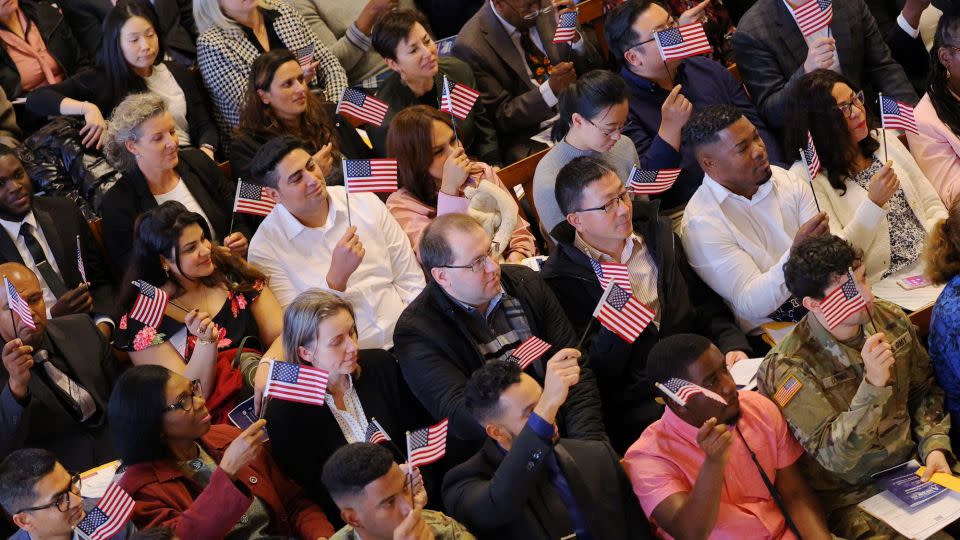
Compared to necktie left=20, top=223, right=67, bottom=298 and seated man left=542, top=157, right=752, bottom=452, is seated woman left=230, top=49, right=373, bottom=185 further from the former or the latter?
seated man left=542, top=157, right=752, bottom=452

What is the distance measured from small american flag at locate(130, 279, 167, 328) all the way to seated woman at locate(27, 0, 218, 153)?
1.25m

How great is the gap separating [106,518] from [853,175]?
290 cm

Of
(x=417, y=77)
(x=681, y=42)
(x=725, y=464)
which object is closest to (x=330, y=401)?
(x=725, y=464)

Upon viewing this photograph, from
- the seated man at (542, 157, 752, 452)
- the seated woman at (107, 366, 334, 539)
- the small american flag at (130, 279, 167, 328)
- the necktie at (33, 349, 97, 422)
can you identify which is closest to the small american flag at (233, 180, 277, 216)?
the small american flag at (130, 279, 167, 328)

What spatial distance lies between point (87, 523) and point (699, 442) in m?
1.66

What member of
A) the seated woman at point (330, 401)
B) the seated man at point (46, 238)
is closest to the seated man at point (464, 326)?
the seated woman at point (330, 401)

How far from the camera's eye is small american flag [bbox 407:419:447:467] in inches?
130

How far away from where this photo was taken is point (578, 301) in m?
4.19

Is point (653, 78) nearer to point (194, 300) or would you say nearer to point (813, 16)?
point (813, 16)

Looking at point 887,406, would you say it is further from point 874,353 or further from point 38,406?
point 38,406

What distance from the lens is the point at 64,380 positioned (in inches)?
163

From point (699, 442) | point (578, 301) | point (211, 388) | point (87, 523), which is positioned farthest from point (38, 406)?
point (699, 442)

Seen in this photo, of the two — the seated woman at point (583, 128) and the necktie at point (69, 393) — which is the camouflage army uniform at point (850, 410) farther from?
the necktie at point (69, 393)

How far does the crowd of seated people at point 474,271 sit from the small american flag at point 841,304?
0.01 meters
